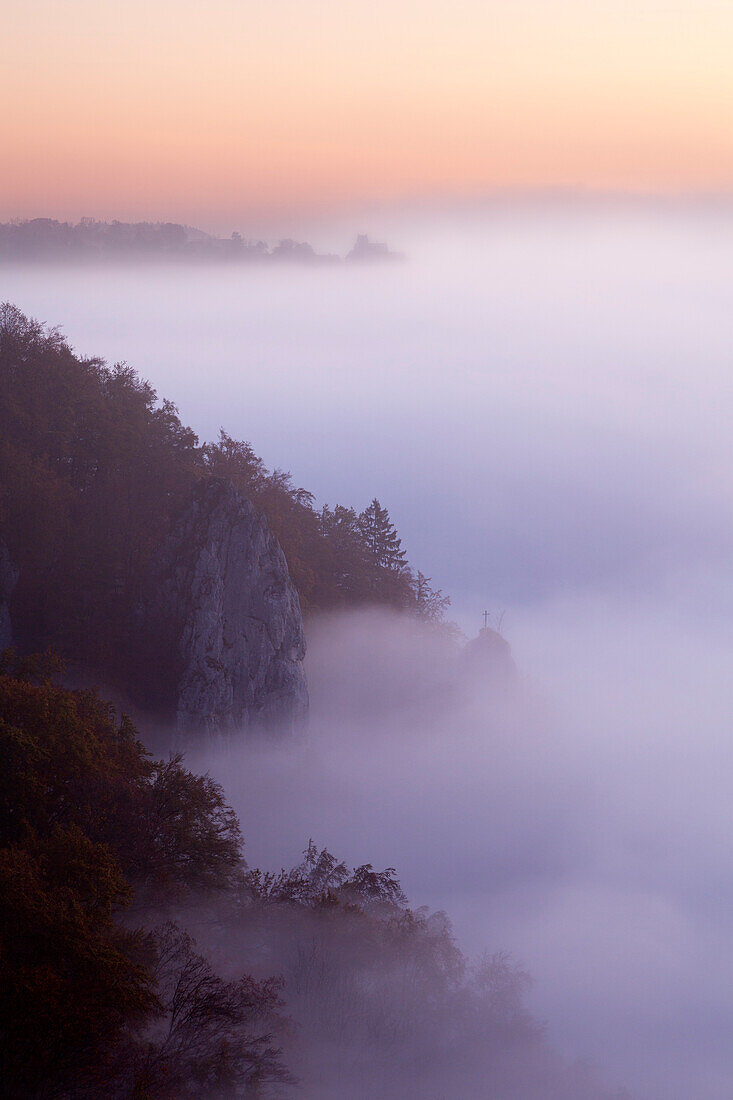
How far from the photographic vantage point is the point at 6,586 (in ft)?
136

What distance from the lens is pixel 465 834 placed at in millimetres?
69625

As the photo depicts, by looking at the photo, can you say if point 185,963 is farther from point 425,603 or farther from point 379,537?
point 425,603

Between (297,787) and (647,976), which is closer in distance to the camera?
(297,787)

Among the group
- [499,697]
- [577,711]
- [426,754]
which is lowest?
[426,754]

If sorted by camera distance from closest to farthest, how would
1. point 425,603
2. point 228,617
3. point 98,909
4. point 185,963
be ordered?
point 98,909, point 185,963, point 228,617, point 425,603

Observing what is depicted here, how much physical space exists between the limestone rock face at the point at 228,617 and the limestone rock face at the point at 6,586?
6738mm

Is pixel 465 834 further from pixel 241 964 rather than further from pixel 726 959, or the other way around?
pixel 241 964

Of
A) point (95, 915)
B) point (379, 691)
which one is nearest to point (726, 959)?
point (379, 691)

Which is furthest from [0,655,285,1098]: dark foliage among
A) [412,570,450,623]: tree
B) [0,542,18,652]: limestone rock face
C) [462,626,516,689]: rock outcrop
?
[462,626,516,689]: rock outcrop

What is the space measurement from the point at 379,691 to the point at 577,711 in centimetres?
12719

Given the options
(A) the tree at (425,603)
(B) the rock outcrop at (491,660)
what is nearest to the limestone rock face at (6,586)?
(A) the tree at (425,603)

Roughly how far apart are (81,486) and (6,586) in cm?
655

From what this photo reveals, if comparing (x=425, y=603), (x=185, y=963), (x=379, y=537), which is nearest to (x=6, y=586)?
(x=185, y=963)

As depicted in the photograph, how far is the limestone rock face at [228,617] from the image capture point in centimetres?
4309
